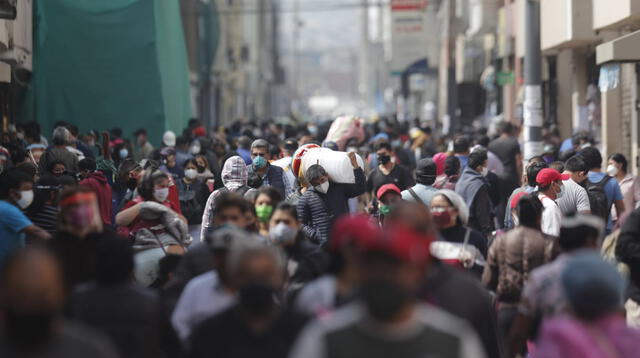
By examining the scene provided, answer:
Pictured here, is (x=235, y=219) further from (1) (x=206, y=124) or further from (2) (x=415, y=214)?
(1) (x=206, y=124)

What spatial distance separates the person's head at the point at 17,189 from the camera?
9.52 metres

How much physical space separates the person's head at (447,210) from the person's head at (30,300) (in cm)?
354

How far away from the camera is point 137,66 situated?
23.9m

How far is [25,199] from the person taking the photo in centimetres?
962

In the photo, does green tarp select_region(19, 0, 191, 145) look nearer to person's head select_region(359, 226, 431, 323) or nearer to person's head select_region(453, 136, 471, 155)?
person's head select_region(453, 136, 471, 155)

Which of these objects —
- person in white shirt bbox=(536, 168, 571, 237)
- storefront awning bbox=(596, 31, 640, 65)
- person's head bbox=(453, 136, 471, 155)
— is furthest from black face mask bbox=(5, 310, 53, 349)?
person's head bbox=(453, 136, 471, 155)

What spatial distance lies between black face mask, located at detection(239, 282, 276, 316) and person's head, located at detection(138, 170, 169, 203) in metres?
4.01

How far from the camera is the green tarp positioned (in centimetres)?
2339

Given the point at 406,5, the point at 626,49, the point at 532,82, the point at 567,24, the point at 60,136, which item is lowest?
the point at 60,136

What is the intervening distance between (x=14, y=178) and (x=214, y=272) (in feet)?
11.0

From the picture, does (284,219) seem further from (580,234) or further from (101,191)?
(101,191)

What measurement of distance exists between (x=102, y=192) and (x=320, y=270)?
5237 mm

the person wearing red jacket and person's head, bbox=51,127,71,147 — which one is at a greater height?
person's head, bbox=51,127,71,147

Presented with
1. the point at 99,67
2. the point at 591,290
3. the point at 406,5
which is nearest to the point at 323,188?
the point at 591,290
